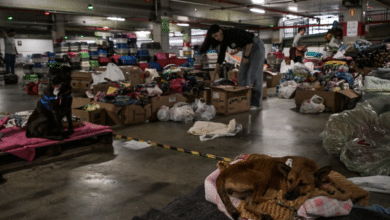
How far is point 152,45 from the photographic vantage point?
503 inches

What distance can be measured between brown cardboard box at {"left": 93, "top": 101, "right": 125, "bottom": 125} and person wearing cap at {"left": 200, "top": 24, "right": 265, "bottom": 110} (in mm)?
1486

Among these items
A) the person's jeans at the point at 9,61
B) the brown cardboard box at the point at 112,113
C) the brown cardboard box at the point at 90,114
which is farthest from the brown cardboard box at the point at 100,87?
the person's jeans at the point at 9,61

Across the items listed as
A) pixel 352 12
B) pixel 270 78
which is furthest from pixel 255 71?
pixel 352 12

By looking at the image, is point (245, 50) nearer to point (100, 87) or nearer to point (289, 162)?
point (100, 87)

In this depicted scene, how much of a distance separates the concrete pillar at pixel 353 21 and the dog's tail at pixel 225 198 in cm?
1069

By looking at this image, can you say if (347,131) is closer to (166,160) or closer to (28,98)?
(166,160)

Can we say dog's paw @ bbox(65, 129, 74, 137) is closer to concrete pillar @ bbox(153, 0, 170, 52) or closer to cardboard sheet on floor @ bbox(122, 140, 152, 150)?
cardboard sheet on floor @ bbox(122, 140, 152, 150)

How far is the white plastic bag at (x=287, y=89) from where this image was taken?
22.8ft

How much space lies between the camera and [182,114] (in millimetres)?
4664

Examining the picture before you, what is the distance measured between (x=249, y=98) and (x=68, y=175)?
143 inches

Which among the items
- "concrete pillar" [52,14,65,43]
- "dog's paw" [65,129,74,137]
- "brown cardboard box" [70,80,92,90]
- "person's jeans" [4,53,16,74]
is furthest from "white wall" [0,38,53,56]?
"dog's paw" [65,129,74,137]

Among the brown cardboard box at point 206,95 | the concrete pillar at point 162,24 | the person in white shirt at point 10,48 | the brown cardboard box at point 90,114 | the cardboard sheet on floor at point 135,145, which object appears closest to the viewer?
the cardboard sheet on floor at point 135,145

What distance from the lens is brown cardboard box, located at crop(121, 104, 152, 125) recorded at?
447 centimetres

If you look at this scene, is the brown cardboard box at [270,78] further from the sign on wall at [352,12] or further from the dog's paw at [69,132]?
the dog's paw at [69,132]
